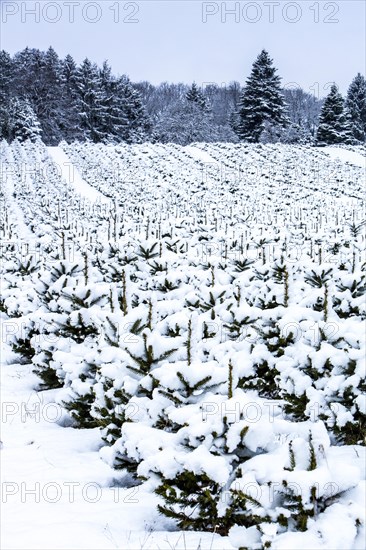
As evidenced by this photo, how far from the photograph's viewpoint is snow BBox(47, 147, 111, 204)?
2957 centimetres

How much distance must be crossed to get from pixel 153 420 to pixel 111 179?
31.1 m

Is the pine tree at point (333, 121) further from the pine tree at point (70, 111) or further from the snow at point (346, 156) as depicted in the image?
the pine tree at point (70, 111)

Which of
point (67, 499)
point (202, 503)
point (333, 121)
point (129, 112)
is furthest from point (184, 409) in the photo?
point (129, 112)

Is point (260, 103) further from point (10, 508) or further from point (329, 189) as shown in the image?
point (10, 508)

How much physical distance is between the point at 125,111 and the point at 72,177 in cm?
3053

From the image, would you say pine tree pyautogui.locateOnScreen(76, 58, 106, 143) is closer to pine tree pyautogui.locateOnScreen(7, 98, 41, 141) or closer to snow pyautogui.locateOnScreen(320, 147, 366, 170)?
pine tree pyautogui.locateOnScreen(7, 98, 41, 141)

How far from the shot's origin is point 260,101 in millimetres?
50312

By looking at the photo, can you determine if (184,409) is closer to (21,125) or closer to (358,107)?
(21,125)

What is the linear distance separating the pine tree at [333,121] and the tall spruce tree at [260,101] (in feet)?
14.9

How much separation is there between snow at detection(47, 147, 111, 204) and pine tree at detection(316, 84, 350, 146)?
25.2 m

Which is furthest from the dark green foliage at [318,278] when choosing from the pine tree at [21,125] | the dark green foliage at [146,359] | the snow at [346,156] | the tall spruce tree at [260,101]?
the pine tree at [21,125]

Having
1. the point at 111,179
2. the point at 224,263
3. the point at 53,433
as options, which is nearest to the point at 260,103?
the point at 111,179

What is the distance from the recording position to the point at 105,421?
3.97 metres

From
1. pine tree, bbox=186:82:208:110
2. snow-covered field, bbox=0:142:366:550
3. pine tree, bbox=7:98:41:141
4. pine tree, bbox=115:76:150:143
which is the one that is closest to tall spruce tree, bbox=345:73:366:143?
pine tree, bbox=186:82:208:110
